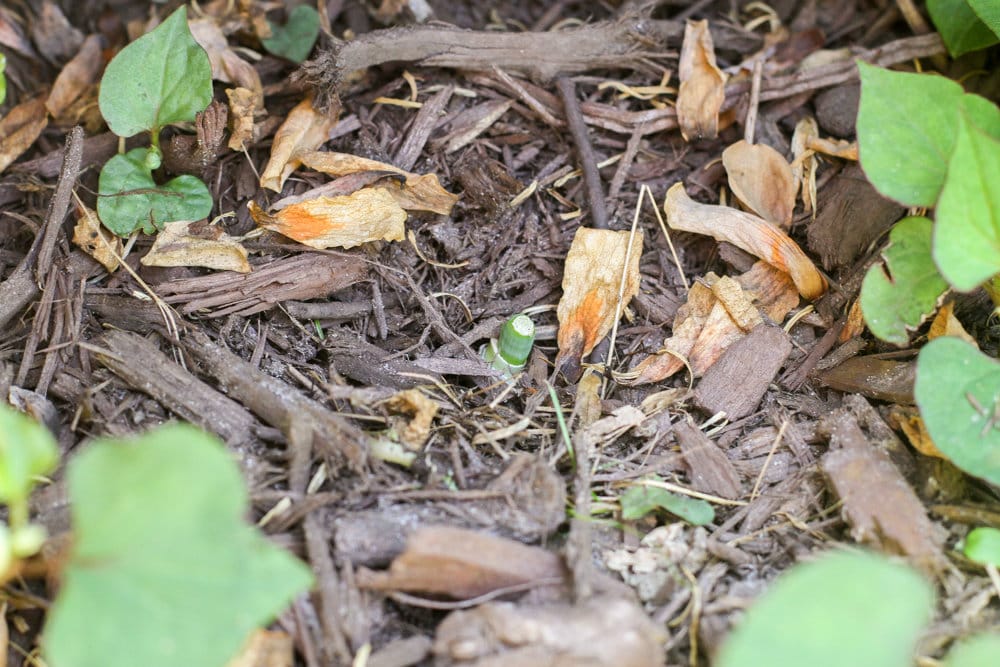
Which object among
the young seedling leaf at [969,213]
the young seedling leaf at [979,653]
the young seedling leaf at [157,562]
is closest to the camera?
the young seedling leaf at [157,562]

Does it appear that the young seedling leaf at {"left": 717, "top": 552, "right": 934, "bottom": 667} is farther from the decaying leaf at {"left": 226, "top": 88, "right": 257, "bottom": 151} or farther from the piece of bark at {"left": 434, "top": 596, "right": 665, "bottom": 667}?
the decaying leaf at {"left": 226, "top": 88, "right": 257, "bottom": 151}

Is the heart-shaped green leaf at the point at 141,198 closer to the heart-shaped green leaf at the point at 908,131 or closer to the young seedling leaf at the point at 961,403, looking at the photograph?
the heart-shaped green leaf at the point at 908,131

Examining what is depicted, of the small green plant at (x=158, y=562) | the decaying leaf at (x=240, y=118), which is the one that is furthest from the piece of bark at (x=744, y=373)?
the decaying leaf at (x=240, y=118)

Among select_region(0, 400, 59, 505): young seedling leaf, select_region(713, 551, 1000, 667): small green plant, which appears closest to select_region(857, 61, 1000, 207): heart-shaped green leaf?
select_region(713, 551, 1000, 667): small green plant

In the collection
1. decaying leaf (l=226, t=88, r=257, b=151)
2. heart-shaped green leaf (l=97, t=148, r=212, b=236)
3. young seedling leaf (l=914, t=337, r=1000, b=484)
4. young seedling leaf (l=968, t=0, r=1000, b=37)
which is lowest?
young seedling leaf (l=914, t=337, r=1000, b=484)

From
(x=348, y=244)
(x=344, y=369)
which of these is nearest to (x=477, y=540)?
(x=344, y=369)
